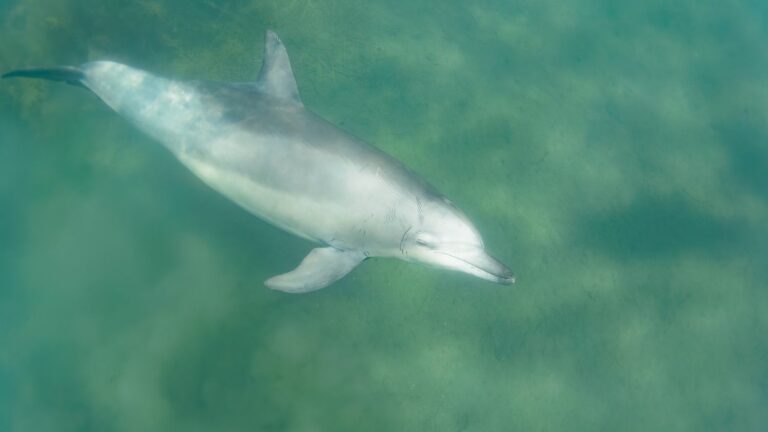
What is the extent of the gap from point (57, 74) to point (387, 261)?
194 inches

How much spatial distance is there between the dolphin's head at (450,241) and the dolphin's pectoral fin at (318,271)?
28.5 inches

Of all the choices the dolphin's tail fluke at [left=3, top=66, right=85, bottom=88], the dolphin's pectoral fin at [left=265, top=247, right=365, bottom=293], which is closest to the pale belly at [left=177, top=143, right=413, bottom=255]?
the dolphin's pectoral fin at [left=265, top=247, right=365, bottom=293]

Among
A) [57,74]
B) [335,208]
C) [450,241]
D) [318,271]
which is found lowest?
[318,271]

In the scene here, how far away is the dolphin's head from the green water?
1450 millimetres

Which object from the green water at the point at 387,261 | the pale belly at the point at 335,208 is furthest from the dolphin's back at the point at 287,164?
the green water at the point at 387,261

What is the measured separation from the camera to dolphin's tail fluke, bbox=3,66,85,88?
243 inches

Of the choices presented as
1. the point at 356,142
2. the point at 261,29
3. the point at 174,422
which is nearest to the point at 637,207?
the point at 356,142

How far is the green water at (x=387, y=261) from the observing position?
5656mm

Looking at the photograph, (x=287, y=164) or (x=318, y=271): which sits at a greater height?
(x=287, y=164)

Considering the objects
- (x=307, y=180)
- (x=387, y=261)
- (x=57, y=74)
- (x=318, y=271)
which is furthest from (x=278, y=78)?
(x=57, y=74)

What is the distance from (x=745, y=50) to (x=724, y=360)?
26.4 ft

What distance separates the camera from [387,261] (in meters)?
6.50

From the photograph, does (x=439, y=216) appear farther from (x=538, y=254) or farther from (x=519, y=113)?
(x=519, y=113)

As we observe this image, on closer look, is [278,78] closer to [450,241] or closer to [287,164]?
[287,164]
